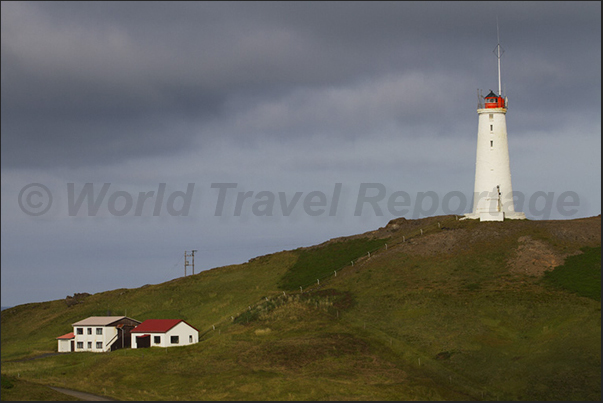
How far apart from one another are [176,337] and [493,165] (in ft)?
182

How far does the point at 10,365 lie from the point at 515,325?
57.2m

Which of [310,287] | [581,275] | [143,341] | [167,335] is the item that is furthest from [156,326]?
[581,275]

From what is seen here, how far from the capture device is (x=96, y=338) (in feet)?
287

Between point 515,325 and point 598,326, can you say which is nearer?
point 598,326

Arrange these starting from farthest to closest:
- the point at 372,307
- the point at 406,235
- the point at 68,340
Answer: the point at 406,235, the point at 68,340, the point at 372,307

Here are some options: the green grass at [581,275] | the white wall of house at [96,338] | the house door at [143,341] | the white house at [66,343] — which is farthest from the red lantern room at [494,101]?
the white house at [66,343]

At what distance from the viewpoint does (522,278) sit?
8475 centimetres

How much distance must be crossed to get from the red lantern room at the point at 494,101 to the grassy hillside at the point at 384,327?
19.0m

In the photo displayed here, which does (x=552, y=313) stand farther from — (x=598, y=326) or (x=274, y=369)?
(x=274, y=369)

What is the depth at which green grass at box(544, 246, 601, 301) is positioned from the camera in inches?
3098

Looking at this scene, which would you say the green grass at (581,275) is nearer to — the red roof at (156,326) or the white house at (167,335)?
the white house at (167,335)

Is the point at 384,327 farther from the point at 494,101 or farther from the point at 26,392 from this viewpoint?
the point at 494,101

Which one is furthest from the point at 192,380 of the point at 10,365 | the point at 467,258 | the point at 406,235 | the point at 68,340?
the point at 406,235

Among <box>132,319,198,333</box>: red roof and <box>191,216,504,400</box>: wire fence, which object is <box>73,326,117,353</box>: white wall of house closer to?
<box>132,319,198,333</box>: red roof
